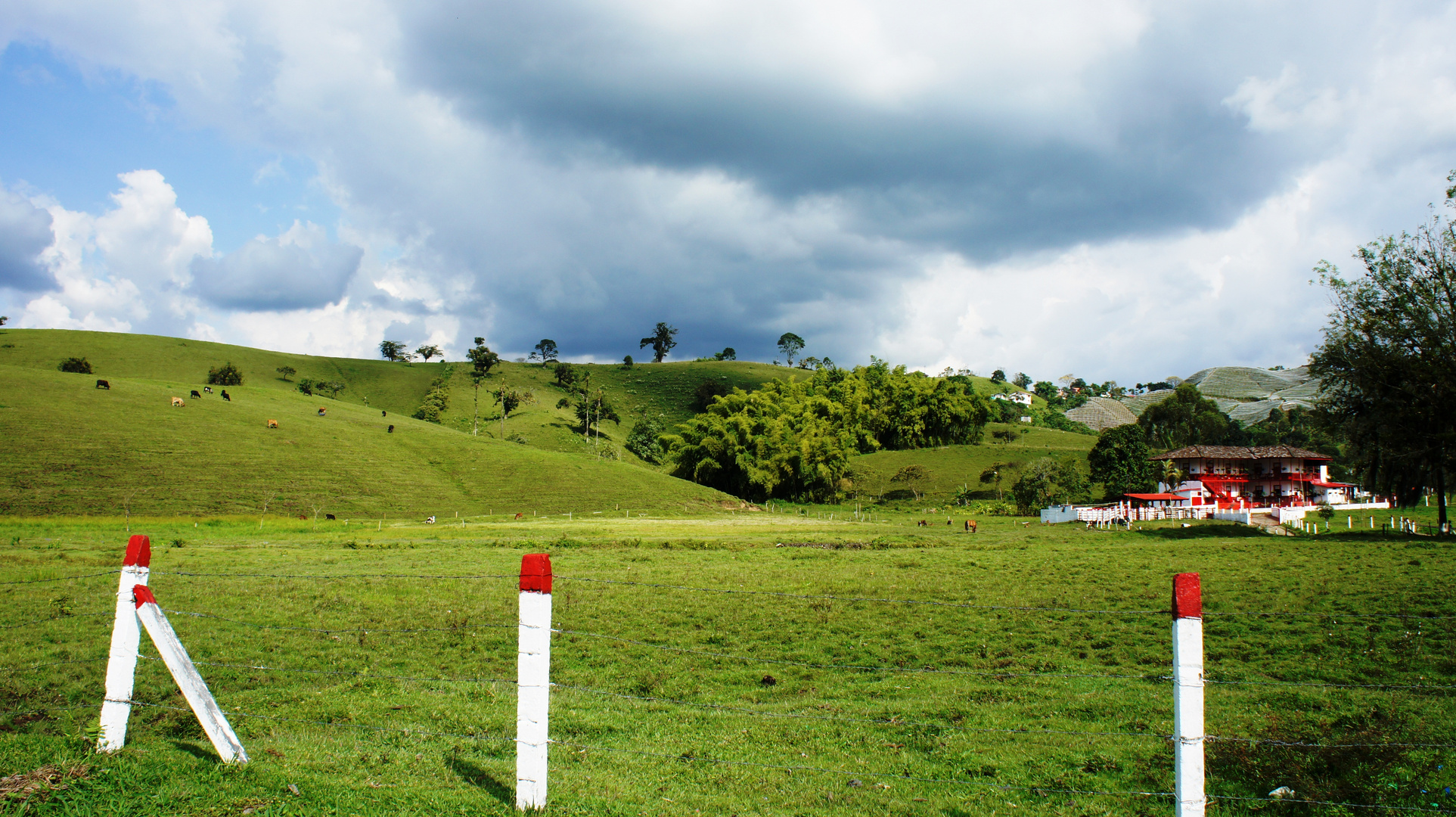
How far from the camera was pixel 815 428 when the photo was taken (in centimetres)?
10162

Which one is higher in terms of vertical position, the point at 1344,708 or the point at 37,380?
the point at 37,380

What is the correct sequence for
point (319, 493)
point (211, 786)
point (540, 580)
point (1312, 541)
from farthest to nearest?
point (319, 493), point (1312, 541), point (211, 786), point (540, 580)

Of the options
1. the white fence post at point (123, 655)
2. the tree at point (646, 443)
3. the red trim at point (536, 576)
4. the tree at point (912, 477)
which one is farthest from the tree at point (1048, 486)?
the white fence post at point (123, 655)

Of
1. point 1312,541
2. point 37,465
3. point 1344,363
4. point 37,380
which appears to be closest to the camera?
point 1312,541

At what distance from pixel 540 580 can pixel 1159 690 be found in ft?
33.3

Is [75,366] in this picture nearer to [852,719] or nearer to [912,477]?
[912,477]

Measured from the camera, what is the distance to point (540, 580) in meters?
4.83

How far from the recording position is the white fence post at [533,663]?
4.78 metres

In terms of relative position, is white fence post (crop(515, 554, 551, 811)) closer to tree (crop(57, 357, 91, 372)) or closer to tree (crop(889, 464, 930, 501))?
tree (crop(889, 464, 930, 501))

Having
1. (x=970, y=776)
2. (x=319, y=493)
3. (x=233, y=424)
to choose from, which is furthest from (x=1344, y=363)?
(x=233, y=424)

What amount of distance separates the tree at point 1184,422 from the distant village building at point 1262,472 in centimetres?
3777

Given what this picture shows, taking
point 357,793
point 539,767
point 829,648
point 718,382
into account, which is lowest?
point 829,648

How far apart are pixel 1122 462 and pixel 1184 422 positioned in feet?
210

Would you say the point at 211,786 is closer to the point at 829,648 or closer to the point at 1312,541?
the point at 829,648
